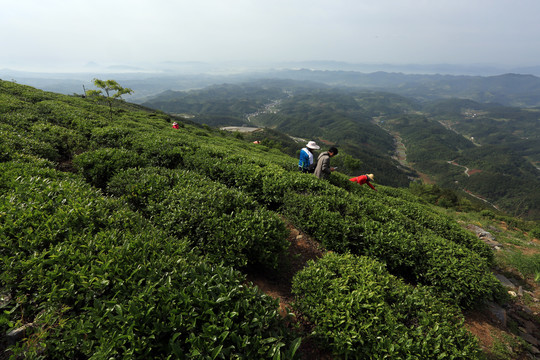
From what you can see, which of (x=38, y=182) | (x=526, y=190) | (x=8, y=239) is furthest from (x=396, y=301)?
(x=526, y=190)

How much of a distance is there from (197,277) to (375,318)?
2.94 metres

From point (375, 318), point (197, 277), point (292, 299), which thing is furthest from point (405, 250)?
point (197, 277)

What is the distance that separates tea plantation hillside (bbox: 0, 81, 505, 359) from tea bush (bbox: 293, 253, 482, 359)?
24 millimetres

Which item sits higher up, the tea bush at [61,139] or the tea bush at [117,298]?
the tea bush at [61,139]

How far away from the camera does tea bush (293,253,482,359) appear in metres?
3.40

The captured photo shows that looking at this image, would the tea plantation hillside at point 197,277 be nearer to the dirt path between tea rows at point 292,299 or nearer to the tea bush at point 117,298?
the tea bush at point 117,298

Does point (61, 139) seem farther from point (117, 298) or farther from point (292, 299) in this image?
point (292, 299)

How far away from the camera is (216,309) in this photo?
310cm

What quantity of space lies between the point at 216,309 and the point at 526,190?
224m

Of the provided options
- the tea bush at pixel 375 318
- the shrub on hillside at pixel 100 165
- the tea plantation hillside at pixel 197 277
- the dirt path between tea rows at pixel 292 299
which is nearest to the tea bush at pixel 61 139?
the tea plantation hillside at pixel 197 277

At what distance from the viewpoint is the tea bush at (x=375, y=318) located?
3400 mm

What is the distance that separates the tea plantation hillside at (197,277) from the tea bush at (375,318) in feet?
0.08

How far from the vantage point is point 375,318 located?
3537 mm

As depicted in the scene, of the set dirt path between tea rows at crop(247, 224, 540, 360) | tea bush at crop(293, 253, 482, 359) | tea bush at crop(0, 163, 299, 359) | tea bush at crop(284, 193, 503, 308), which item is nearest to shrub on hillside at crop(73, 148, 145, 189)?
tea bush at crop(0, 163, 299, 359)
